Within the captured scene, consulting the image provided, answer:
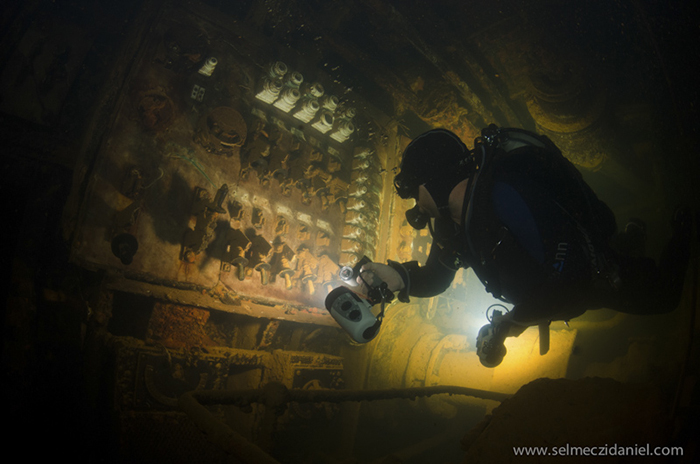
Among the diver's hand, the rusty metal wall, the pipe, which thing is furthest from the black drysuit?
the rusty metal wall

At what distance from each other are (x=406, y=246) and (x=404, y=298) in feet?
5.79

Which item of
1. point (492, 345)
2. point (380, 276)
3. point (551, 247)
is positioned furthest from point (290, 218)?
point (551, 247)

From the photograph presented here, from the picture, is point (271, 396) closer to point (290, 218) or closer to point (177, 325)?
point (177, 325)

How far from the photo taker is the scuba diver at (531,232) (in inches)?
76.0

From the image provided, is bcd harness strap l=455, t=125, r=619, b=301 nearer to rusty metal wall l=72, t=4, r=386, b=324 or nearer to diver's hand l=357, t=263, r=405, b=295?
diver's hand l=357, t=263, r=405, b=295

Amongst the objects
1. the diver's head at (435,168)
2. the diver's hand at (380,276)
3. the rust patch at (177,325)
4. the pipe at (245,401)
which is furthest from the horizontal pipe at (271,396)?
the diver's head at (435,168)

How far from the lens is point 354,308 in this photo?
270cm

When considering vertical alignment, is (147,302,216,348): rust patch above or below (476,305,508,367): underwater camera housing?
below

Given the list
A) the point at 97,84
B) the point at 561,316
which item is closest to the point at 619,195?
the point at 561,316

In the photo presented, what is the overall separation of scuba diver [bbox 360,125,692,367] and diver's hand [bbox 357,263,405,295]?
711 mm

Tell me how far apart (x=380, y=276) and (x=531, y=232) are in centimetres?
148

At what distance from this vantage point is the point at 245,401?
1.83 metres

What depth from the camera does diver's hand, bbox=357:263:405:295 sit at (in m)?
3.10

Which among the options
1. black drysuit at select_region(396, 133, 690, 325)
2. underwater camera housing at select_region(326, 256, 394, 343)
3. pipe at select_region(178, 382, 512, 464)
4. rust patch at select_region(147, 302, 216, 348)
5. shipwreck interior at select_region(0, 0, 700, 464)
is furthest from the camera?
rust patch at select_region(147, 302, 216, 348)
